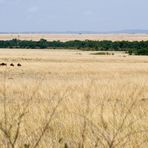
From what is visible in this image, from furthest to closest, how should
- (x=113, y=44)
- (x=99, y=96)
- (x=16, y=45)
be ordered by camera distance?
(x=16, y=45) → (x=113, y=44) → (x=99, y=96)

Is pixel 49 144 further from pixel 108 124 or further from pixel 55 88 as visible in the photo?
pixel 55 88

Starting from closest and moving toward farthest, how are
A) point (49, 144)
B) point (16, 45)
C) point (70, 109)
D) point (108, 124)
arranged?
point (49, 144) < point (108, 124) < point (70, 109) < point (16, 45)

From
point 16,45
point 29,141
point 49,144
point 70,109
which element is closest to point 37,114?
point 70,109

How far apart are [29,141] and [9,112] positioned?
2.55 meters

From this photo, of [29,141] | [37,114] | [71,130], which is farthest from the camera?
[37,114]

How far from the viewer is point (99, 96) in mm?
14039

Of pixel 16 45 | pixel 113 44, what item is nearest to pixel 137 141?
pixel 113 44

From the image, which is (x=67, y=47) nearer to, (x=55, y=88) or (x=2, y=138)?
(x=55, y=88)

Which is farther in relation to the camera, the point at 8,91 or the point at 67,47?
the point at 67,47

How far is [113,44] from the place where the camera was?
87.2 metres

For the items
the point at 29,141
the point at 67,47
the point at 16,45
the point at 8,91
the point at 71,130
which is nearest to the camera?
the point at 29,141

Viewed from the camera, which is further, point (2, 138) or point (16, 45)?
point (16, 45)

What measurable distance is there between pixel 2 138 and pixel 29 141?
41 cm

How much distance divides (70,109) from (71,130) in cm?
257
